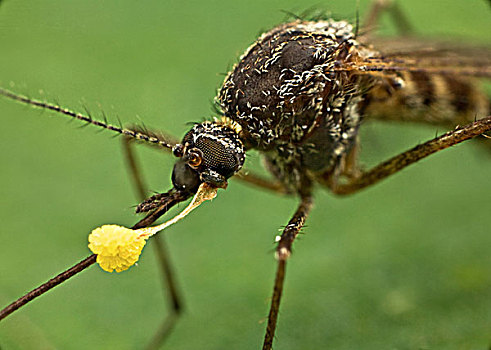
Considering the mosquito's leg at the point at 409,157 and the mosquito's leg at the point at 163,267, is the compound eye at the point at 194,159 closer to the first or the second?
the mosquito's leg at the point at 163,267

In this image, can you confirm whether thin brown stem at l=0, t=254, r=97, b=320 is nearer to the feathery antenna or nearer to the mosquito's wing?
the feathery antenna

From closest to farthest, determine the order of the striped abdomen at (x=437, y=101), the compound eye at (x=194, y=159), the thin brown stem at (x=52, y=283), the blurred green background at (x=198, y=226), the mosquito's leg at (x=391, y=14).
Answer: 1. the thin brown stem at (x=52, y=283)
2. the compound eye at (x=194, y=159)
3. the blurred green background at (x=198, y=226)
4. the striped abdomen at (x=437, y=101)
5. the mosquito's leg at (x=391, y=14)

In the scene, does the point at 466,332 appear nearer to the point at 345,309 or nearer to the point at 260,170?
the point at 345,309

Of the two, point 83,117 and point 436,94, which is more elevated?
point 83,117

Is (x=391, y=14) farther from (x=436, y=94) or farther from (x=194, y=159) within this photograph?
(x=194, y=159)

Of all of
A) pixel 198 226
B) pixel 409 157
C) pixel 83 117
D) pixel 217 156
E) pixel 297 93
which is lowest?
pixel 198 226

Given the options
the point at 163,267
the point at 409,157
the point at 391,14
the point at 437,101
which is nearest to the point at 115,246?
the point at 163,267

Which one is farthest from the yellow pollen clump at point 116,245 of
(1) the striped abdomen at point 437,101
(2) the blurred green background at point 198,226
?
(1) the striped abdomen at point 437,101
